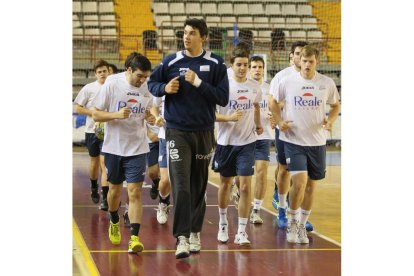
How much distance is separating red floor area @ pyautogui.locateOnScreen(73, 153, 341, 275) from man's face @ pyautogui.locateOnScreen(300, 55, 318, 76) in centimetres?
177

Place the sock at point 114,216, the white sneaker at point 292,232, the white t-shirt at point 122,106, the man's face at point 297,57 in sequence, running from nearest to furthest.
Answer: the white t-shirt at point 122,106
the sock at point 114,216
the white sneaker at point 292,232
the man's face at point 297,57

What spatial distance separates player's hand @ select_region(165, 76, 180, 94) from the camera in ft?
24.2

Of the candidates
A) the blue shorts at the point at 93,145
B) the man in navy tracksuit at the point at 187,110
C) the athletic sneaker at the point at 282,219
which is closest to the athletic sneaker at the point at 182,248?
the man in navy tracksuit at the point at 187,110

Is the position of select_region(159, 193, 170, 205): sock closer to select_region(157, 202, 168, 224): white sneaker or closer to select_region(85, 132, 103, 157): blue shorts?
select_region(157, 202, 168, 224): white sneaker

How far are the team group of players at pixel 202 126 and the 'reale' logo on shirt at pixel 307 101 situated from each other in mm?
10

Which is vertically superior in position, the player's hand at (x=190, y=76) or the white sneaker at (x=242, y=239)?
the player's hand at (x=190, y=76)

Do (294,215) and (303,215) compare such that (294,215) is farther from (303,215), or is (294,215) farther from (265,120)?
(265,120)

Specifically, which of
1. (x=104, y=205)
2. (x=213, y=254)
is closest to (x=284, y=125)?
(x=213, y=254)

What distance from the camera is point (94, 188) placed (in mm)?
11719

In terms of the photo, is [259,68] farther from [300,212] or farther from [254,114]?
[300,212]

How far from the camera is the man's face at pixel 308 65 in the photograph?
8.66m

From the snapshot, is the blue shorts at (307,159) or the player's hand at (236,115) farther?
the blue shorts at (307,159)

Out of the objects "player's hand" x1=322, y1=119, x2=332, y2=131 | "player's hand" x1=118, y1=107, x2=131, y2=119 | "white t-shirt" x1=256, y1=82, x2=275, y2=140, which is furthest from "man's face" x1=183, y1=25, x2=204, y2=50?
"white t-shirt" x1=256, y1=82, x2=275, y2=140

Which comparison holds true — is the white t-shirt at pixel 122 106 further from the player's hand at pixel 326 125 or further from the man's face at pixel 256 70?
the man's face at pixel 256 70
